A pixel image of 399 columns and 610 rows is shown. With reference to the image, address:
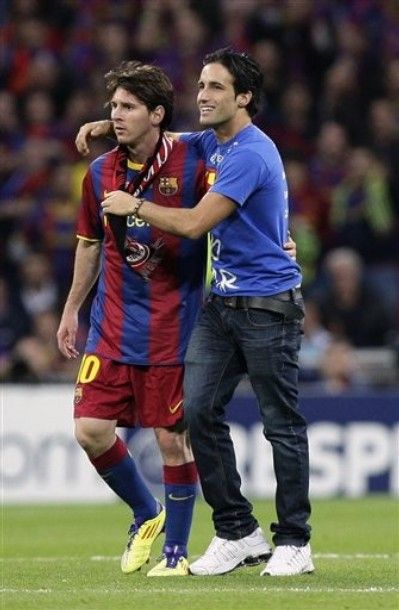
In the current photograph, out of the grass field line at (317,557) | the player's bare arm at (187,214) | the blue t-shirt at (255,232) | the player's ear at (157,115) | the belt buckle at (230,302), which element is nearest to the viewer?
the player's bare arm at (187,214)

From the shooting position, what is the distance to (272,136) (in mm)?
16156

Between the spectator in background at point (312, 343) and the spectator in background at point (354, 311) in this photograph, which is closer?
the spectator in background at point (312, 343)

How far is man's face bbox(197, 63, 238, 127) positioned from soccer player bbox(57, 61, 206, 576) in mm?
378

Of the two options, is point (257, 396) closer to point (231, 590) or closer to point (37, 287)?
point (231, 590)

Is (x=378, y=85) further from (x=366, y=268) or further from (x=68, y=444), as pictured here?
(x=68, y=444)

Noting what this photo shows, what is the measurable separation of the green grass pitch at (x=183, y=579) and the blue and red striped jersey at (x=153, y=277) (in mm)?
1082

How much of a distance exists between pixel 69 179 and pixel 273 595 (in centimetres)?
920

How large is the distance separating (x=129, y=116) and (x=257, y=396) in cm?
141

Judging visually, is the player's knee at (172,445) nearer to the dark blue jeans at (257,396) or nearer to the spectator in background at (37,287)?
the dark blue jeans at (257,396)

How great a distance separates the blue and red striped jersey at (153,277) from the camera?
7777 mm

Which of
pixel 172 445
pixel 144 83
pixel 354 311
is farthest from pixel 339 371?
pixel 144 83

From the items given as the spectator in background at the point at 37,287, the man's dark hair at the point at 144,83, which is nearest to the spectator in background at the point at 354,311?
the spectator in background at the point at 37,287

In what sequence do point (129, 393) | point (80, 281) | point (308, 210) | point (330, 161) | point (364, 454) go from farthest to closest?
point (330, 161) → point (308, 210) → point (364, 454) → point (80, 281) → point (129, 393)

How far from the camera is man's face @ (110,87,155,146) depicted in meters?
7.68
